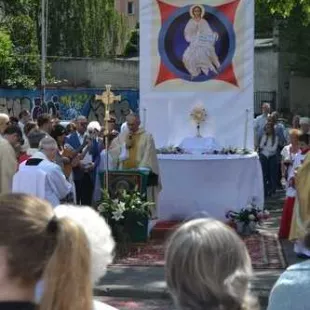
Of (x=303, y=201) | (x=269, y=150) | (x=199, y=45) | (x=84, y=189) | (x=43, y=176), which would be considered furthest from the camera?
(x=269, y=150)

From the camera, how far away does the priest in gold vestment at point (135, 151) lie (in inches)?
491

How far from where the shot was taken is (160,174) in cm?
1327

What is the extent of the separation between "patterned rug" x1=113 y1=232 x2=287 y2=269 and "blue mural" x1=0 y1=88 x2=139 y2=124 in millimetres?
19189

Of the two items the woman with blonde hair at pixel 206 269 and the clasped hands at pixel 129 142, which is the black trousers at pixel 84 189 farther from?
the woman with blonde hair at pixel 206 269

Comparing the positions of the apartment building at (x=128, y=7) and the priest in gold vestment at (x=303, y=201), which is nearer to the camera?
the priest in gold vestment at (x=303, y=201)

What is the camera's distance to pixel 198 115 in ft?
45.2

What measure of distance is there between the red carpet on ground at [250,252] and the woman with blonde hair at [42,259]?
738cm

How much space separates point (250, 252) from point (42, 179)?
360 centimetres

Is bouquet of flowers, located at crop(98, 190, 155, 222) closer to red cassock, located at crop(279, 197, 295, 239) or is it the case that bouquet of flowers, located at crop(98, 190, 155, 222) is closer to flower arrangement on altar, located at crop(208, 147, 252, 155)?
red cassock, located at crop(279, 197, 295, 239)

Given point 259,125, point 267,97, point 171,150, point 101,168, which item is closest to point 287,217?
point 171,150

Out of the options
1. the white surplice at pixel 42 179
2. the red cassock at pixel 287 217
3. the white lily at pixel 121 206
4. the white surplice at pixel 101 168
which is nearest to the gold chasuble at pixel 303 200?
the red cassock at pixel 287 217

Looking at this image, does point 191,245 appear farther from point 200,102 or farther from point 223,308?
point 200,102

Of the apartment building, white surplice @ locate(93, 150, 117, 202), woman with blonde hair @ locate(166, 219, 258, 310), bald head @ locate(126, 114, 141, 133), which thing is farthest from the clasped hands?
the apartment building

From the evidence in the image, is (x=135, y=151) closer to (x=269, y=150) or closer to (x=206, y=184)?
(x=206, y=184)
